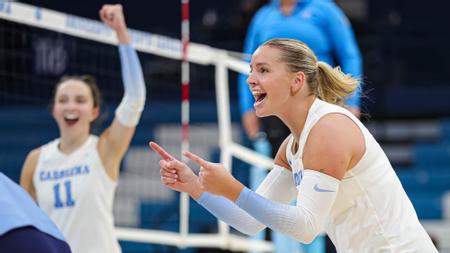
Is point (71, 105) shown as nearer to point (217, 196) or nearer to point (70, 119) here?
point (70, 119)

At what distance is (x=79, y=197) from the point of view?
4.64m

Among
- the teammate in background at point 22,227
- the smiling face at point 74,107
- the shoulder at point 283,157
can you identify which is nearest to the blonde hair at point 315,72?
the shoulder at point 283,157

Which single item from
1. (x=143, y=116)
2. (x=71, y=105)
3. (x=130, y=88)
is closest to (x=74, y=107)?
(x=71, y=105)

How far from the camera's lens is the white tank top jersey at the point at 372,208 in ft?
10.6

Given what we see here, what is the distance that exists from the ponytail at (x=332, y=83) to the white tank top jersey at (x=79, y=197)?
1638 mm

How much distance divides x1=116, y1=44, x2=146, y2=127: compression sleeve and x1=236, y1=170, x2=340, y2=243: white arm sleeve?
5.67ft

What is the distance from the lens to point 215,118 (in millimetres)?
10461

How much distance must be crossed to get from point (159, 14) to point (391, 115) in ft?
11.1

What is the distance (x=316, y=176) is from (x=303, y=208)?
12 centimetres

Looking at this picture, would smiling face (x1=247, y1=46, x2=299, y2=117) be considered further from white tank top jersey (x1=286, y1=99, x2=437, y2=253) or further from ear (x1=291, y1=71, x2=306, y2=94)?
white tank top jersey (x1=286, y1=99, x2=437, y2=253)

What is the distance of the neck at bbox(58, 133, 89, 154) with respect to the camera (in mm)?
4855

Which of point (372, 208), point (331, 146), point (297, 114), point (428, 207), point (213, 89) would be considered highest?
point (213, 89)

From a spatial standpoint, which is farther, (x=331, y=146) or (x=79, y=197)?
(x=79, y=197)

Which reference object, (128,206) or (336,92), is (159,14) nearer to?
(128,206)
